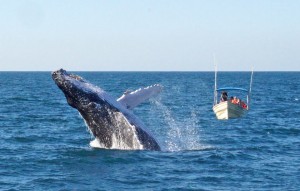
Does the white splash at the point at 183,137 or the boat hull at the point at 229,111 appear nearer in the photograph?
the white splash at the point at 183,137

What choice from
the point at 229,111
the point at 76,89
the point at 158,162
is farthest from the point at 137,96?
the point at 229,111

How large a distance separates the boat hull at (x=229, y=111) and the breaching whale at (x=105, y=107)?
17.6m

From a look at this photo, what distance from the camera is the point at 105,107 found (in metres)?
14.6

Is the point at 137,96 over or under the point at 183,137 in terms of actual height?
over

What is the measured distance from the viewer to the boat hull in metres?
32.4

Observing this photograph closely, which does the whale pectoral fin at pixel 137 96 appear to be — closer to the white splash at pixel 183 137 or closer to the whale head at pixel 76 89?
the whale head at pixel 76 89

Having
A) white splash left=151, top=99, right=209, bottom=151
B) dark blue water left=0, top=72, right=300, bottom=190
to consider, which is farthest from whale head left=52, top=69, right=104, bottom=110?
white splash left=151, top=99, right=209, bottom=151

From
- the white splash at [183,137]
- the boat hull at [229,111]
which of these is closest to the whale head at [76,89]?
the white splash at [183,137]

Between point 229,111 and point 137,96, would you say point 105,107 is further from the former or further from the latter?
point 229,111

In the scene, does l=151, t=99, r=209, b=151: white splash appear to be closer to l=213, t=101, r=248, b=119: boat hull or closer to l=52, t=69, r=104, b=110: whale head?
l=213, t=101, r=248, b=119: boat hull

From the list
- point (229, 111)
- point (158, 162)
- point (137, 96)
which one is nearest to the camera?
point (137, 96)

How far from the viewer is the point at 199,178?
47.3 ft

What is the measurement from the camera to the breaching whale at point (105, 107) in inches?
563

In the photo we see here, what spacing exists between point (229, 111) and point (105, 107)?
18.6 metres
